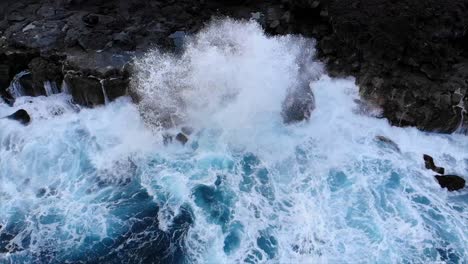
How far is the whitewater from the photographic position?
12.4 m

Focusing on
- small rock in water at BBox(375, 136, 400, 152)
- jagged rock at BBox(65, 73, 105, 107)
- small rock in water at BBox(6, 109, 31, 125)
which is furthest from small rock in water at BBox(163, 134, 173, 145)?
small rock in water at BBox(375, 136, 400, 152)

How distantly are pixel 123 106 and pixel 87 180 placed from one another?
3451 millimetres

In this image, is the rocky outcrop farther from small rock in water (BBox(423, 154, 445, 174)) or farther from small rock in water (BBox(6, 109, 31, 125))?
small rock in water (BBox(6, 109, 31, 125))

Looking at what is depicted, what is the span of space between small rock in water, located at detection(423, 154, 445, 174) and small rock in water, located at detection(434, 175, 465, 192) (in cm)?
36

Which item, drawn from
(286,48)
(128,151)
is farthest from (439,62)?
(128,151)

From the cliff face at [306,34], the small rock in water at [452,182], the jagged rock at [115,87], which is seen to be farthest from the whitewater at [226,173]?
the cliff face at [306,34]

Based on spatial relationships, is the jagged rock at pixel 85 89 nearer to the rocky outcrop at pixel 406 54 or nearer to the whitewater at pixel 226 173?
the whitewater at pixel 226 173

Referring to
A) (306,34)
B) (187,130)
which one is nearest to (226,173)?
(187,130)

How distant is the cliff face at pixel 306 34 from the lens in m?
16.2

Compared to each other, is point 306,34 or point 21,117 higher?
point 306,34

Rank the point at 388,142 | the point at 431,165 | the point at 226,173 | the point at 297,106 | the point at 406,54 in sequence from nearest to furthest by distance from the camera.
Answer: the point at 226,173 → the point at 431,165 → the point at 388,142 → the point at 297,106 → the point at 406,54

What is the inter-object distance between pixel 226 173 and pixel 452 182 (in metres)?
7.58

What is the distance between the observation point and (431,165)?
1466cm

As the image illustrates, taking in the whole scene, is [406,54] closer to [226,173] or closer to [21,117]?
[226,173]
